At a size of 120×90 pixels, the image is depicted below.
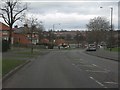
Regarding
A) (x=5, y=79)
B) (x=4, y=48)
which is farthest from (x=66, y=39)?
(x=5, y=79)

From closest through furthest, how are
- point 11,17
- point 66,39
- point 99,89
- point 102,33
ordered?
point 99,89, point 11,17, point 102,33, point 66,39

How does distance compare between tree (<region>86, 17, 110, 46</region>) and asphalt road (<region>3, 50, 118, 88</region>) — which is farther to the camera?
tree (<region>86, 17, 110, 46</region>)

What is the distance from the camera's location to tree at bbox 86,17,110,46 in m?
123

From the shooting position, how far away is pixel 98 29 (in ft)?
407

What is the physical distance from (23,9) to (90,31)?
54.2 m

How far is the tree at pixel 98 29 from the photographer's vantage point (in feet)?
405

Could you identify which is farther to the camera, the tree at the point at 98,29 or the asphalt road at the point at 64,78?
the tree at the point at 98,29

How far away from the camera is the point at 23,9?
251ft

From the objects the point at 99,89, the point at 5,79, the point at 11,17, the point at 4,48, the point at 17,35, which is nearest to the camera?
the point at 99,89

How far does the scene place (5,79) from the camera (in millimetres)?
16688

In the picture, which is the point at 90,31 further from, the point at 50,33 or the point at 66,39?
the point at 66,39

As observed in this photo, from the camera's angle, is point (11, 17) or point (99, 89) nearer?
point (99, 89)

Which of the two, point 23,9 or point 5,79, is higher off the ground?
point 23,9

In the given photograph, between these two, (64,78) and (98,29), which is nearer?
(64,78)
